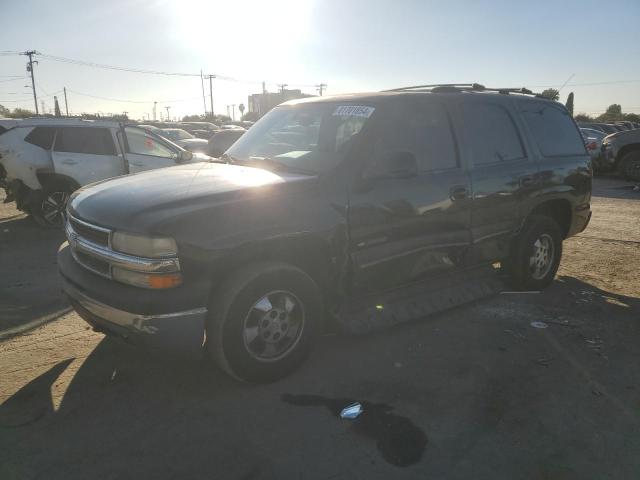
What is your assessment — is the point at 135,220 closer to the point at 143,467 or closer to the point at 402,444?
the point at 143,467

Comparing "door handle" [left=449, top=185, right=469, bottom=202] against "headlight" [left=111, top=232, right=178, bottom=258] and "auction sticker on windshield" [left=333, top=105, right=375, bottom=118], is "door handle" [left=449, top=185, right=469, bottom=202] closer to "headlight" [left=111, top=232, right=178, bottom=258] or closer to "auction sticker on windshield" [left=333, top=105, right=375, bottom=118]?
"auction sticker on windshield" [left=333, top=105, right=375, bottom=118]

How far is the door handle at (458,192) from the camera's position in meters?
3.92

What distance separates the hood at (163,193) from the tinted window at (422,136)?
2.62 ft

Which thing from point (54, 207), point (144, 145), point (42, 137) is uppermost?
point (42, 137)

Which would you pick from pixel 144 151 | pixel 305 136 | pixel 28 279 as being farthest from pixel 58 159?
pixel 305 136

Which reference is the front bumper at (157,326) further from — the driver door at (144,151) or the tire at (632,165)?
the tire at (632,165)

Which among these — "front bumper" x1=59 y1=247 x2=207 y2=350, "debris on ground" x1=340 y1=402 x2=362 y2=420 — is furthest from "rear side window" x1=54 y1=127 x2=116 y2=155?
"debris on ground" x1=340 y1=402 x2=362 y2=420

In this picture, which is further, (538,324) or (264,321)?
(538,324)

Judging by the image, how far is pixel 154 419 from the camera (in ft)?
9.34

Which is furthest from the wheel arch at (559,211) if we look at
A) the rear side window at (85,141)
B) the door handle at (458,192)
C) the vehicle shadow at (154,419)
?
the rear side window at (85,141)

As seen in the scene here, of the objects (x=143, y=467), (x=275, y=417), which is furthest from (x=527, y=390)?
(x=143, y=467)

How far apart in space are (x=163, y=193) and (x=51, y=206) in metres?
6.28

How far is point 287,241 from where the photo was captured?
3.06 metres

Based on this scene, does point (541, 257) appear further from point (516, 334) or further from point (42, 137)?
point (42, 137)
